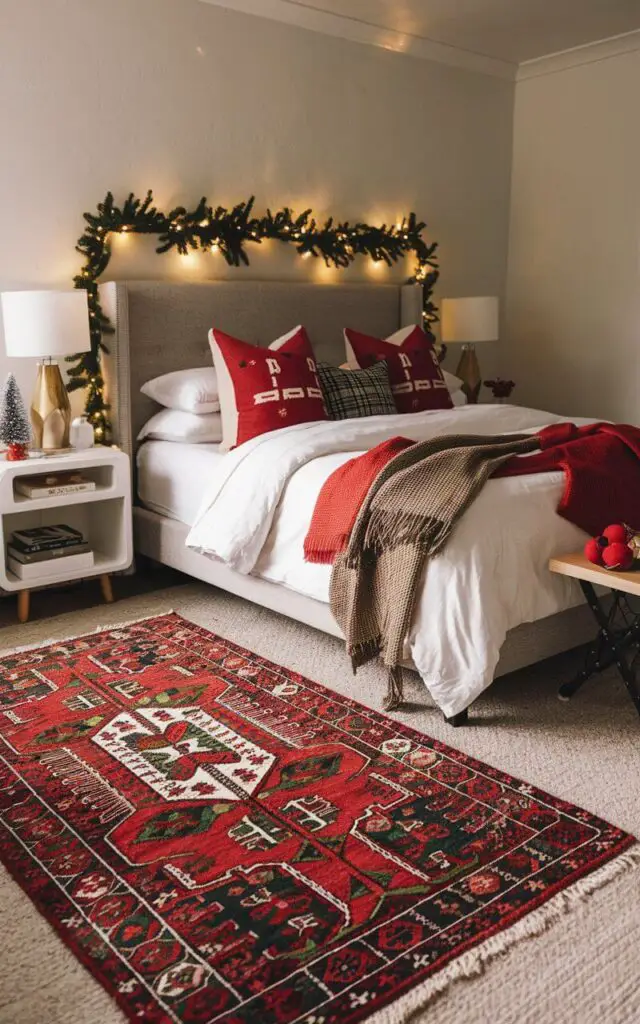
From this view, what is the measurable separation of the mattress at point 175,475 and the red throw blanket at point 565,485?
0.83 m

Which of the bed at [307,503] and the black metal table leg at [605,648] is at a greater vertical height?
the bed at [307,503]

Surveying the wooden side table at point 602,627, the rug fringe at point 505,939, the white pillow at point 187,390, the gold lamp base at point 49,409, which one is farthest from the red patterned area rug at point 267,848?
the white pillow at point 187,390

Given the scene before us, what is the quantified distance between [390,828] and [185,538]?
1857 mm

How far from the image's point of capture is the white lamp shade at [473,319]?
5156mm

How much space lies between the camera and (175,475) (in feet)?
12.6

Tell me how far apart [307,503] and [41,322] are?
1.31 m

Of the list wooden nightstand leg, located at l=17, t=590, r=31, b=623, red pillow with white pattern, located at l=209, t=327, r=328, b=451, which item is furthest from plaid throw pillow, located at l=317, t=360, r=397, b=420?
wooden nightstand leg, located at l=17, t=590, r=31, b=623

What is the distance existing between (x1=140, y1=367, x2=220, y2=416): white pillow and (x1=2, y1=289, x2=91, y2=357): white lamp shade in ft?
1.85

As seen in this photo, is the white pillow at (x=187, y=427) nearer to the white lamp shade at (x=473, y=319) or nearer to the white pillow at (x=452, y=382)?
the white pillow at (x=452, y=382)

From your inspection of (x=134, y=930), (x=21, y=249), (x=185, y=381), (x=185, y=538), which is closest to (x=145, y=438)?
(x=185, y=381)

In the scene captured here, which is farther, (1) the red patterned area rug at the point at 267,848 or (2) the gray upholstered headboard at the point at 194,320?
(2) the gray upholstered headboard at the point at 194,320

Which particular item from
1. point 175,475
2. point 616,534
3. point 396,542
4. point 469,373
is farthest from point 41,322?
point 469,373

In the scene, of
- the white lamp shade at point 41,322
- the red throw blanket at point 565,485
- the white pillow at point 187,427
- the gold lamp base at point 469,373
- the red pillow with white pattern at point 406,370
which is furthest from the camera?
the gold lamp base at point 469,373

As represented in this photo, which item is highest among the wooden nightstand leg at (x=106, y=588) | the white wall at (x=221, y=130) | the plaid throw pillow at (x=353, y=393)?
the white wall at (x=221, y=130)
